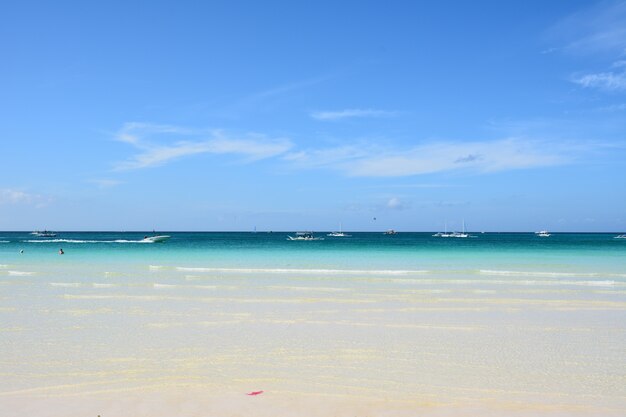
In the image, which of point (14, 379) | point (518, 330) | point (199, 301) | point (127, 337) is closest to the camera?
point (14, 379)

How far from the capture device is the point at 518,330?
13.6m

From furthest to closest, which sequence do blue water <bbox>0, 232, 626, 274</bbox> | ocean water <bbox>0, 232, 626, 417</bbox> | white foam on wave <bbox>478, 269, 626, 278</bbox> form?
blue water <bbox>0, 232, 626, 274</bbox> → white foam on wave <bbox>478, 269, 626, 278</bbox> → ocean water <bbox>0, 232, 626, 417</bbox>

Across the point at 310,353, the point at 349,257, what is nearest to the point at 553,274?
the point at 349,257

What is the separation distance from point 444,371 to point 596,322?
7.85 meters

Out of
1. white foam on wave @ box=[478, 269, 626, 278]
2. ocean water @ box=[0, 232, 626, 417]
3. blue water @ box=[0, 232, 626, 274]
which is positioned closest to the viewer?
ocean water @ box=[0, 232, 626, 417]

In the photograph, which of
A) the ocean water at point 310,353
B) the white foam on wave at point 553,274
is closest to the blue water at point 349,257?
the white foam on wave at point 553,274

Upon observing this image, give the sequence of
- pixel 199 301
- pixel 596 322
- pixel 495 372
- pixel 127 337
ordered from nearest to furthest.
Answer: pixel 495 372
pixel 127 337
pixel 596 322
pixel 199 301

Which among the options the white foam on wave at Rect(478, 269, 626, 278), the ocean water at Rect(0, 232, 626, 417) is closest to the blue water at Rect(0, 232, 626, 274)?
the white foam on wave at Rect(478, 269, 626, 278)

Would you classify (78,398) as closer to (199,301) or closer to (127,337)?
(127,337)

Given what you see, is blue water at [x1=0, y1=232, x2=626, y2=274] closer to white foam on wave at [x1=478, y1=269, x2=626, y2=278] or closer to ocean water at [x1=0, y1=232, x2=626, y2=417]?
white foam on wave at [x1=478, y1=269, x2=626, y2=278]

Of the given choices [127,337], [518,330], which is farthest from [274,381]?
[518,330]

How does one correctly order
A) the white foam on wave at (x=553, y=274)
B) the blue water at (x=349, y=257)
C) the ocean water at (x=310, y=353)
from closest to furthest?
the ocean water at (x=310, y=353) < the white foam on wave at (x=553, y=274) < the blue water at (x=349, y=257)

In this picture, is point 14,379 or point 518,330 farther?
point 518,330

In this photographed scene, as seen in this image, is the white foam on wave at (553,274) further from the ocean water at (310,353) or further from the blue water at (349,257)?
the ocean water at (310,353)
